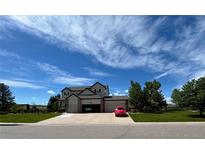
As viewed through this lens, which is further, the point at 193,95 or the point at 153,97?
the point at 153,97

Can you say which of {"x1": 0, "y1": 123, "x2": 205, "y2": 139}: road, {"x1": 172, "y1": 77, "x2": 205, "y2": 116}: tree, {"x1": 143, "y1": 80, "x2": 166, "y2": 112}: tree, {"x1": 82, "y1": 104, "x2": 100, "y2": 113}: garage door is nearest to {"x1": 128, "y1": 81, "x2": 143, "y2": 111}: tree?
{"x1": 143, "y1": 80, "x2": 166, "y2": 112}: tree

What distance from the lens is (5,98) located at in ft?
128

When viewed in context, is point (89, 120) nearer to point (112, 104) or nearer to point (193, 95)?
point (193, 95)

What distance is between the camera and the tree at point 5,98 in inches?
1506

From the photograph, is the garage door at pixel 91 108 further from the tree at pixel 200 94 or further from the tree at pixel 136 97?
the tree at pixel 200 94

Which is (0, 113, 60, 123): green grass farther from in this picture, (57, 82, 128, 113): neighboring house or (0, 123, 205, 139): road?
(57, 82, 128, 113): neighboring house

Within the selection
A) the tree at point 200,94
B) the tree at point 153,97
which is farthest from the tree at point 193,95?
the tree at point 153,97

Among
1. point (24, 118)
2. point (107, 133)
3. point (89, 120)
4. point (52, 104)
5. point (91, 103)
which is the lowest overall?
point (107, 133)

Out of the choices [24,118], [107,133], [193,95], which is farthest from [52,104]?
[107,133]

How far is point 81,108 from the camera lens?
34.4 m

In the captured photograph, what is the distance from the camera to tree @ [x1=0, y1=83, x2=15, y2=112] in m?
38.2
